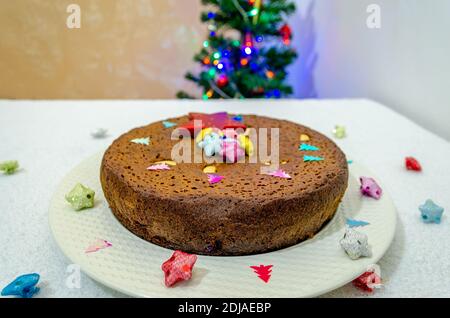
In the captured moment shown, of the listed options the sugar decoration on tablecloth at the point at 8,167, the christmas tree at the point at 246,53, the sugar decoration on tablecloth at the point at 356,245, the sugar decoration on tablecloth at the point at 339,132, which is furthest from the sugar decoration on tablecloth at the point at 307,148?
the christmas tree at the point at 246,53

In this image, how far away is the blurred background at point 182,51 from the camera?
6.36 ft

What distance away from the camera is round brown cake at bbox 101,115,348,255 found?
96 centimetres

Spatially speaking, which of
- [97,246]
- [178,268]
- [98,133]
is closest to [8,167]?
[98,133]

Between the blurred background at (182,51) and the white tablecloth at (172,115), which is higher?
the blurred background at (182,51)

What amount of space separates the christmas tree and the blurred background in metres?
0.46

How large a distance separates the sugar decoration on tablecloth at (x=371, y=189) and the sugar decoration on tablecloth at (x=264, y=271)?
41 cm

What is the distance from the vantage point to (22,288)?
865 millimetres

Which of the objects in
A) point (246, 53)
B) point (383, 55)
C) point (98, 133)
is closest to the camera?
point (98, 133)

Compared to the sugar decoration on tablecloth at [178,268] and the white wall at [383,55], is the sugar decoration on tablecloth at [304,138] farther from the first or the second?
the white wall at [383,55]

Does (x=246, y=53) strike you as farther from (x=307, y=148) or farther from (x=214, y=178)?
(x=214, y=178)

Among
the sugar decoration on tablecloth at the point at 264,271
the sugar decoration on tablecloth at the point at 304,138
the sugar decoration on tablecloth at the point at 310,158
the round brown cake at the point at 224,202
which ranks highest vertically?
the sugar decoration on tablecloth at the point at 304,138

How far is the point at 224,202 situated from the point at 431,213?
577mm

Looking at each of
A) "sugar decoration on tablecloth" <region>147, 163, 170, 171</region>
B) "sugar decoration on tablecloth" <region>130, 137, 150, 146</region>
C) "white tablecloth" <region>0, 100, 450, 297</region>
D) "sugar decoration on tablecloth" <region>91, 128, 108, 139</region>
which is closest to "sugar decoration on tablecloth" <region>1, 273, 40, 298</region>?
"white tablecloth" <region>0, 100, 450, 297</region>
